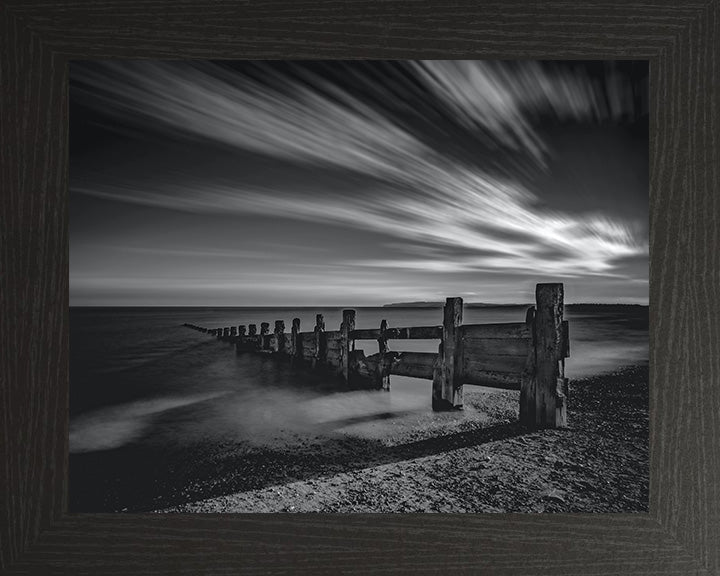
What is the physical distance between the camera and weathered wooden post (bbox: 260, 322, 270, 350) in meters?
1.48

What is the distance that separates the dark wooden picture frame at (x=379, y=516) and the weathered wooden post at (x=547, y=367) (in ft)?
0.82

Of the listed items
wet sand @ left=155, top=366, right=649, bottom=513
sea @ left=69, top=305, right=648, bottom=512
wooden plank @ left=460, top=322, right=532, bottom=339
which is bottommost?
wet sand @ left=155, top=366, right=649, bottom=513

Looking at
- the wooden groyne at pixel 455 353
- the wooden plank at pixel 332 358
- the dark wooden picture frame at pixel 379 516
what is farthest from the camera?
the wooden plank at pixel 332 358

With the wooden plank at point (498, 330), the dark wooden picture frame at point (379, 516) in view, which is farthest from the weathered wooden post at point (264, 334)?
the wooden plank at point (498, 330)

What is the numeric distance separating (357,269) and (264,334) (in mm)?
396

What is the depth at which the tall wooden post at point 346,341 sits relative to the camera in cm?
147

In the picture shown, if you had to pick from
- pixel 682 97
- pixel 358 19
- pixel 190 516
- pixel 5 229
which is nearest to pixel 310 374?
pixel 190 516

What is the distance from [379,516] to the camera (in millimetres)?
1318

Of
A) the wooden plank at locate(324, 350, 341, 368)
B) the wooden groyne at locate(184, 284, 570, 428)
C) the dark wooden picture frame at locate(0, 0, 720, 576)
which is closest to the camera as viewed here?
the dark wooden picture frame at locate(0, 0, 720, 576)

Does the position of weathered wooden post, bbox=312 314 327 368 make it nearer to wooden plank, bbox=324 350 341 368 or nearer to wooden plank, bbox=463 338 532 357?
wooden plank, bbox=324 350 341 368

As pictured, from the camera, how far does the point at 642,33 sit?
1314 millimetres

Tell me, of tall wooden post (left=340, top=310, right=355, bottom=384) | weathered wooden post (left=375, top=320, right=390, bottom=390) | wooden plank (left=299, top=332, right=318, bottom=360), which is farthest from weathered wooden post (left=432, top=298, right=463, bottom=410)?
wooden plank (left=299, top=332, right=318, bottom=360)

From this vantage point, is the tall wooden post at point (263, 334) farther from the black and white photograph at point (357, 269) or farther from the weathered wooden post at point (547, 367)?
the weathered wooden post at point (547, 367)

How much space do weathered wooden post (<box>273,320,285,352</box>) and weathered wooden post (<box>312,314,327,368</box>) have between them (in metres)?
0.11
